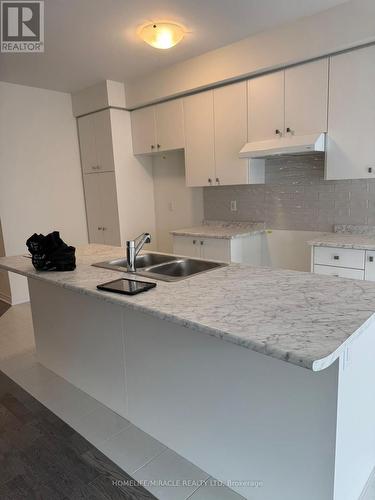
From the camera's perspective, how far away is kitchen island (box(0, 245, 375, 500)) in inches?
45.4

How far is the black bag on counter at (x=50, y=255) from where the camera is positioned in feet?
6.72

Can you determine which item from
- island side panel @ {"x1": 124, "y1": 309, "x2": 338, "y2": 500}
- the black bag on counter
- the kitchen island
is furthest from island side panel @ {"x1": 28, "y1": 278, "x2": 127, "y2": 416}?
the black bag on counter

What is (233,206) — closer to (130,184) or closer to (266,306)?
(130,184)

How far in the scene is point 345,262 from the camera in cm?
265

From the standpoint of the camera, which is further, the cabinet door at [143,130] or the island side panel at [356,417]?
the cabinet door at [143,130]

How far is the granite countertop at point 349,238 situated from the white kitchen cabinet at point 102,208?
2522mm

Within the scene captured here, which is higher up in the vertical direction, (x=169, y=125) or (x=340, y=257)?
(x=169, y=125)

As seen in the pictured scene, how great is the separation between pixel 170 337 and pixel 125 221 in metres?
2.95

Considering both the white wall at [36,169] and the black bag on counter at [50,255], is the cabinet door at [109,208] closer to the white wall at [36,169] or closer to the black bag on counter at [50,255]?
the white wall at [36,169]

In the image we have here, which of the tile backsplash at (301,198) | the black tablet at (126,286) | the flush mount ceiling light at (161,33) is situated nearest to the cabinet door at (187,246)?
the tile backsplash at (301,198)

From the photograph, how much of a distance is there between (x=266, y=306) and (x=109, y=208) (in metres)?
3.47

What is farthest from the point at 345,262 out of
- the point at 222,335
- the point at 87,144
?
the point at 87,144

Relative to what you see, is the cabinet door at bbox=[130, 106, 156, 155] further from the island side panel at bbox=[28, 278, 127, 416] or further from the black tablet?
the black tablet

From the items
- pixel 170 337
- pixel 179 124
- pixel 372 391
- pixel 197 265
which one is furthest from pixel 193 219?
pixel 372 391
